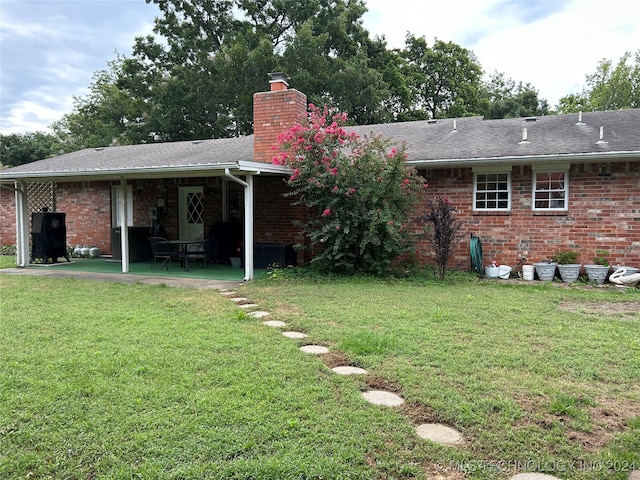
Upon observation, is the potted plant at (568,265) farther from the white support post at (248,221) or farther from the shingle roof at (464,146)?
the white support post at (248,221)

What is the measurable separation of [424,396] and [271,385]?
111cm

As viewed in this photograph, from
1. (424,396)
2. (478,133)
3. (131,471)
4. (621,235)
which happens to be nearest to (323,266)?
(478,133)

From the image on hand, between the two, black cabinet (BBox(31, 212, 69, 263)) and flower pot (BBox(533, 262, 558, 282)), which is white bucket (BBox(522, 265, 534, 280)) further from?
black cabinet (BBox(31, 212, 69, 263))

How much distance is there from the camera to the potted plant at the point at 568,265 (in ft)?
28.6

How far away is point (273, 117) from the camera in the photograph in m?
10.5

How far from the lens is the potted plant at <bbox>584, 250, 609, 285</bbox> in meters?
8.53

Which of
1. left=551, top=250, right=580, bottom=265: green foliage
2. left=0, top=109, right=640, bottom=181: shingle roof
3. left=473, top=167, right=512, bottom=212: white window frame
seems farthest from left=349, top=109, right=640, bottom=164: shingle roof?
left=551, top=250, right=580, bottom=265: green foliage

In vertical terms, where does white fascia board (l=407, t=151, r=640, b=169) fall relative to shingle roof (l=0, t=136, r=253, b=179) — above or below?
below

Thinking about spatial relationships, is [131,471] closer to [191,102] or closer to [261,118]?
[261,118]

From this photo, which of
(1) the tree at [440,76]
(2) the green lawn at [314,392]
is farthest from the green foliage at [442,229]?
(1) the tree at [440,76]

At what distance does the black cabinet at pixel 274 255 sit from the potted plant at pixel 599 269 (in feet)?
19.3

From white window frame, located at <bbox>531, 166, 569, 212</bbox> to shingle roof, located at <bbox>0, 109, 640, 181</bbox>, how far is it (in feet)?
1.52

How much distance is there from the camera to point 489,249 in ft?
31.5

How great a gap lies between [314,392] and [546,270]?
22.9 ft
